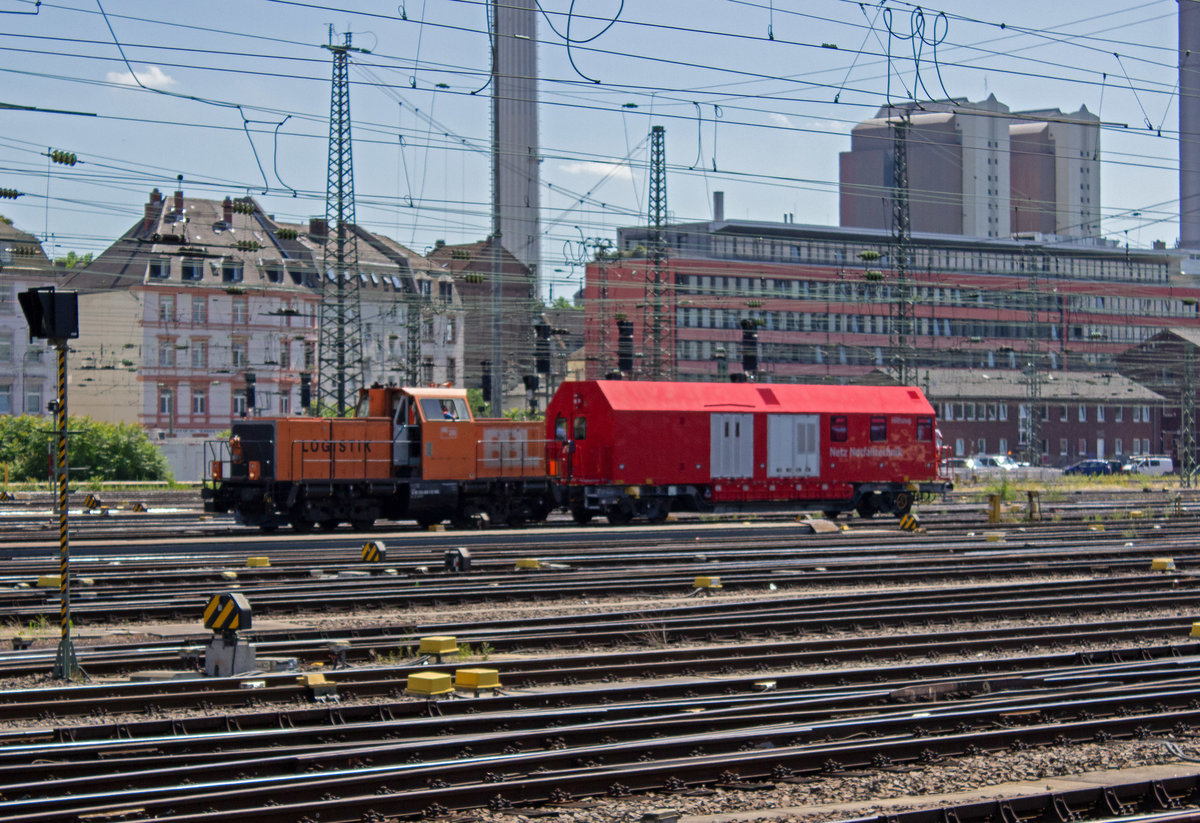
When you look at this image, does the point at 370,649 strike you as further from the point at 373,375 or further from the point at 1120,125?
the point at 373,375

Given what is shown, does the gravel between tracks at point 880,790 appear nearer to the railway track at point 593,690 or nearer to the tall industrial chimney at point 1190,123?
the railway track at point 593,690

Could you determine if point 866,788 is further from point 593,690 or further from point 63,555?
point 63,555

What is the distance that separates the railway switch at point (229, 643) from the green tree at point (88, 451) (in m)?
48.2

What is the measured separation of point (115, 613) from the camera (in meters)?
16.2

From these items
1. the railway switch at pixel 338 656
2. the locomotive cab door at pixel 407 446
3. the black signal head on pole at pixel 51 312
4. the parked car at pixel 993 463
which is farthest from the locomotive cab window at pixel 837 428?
the parked car at pixel 993 463

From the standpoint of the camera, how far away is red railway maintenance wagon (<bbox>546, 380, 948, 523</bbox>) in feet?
104

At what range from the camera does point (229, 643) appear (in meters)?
11.9

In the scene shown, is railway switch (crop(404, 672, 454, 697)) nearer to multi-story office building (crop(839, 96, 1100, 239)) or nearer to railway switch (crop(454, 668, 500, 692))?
railway switch (crop(454, 668, 500, 692))

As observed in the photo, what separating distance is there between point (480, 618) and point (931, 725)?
25.3 ft

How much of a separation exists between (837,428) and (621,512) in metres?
6.81

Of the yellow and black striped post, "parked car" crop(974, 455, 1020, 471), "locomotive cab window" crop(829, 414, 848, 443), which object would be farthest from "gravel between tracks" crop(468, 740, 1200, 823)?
"parked car" crop(974, 455, 1020, 471)

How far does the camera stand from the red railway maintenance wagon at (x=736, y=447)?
3180 centimetres

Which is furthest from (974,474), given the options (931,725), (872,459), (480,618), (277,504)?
(931,725)

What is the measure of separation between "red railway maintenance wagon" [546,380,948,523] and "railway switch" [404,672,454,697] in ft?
67.2
